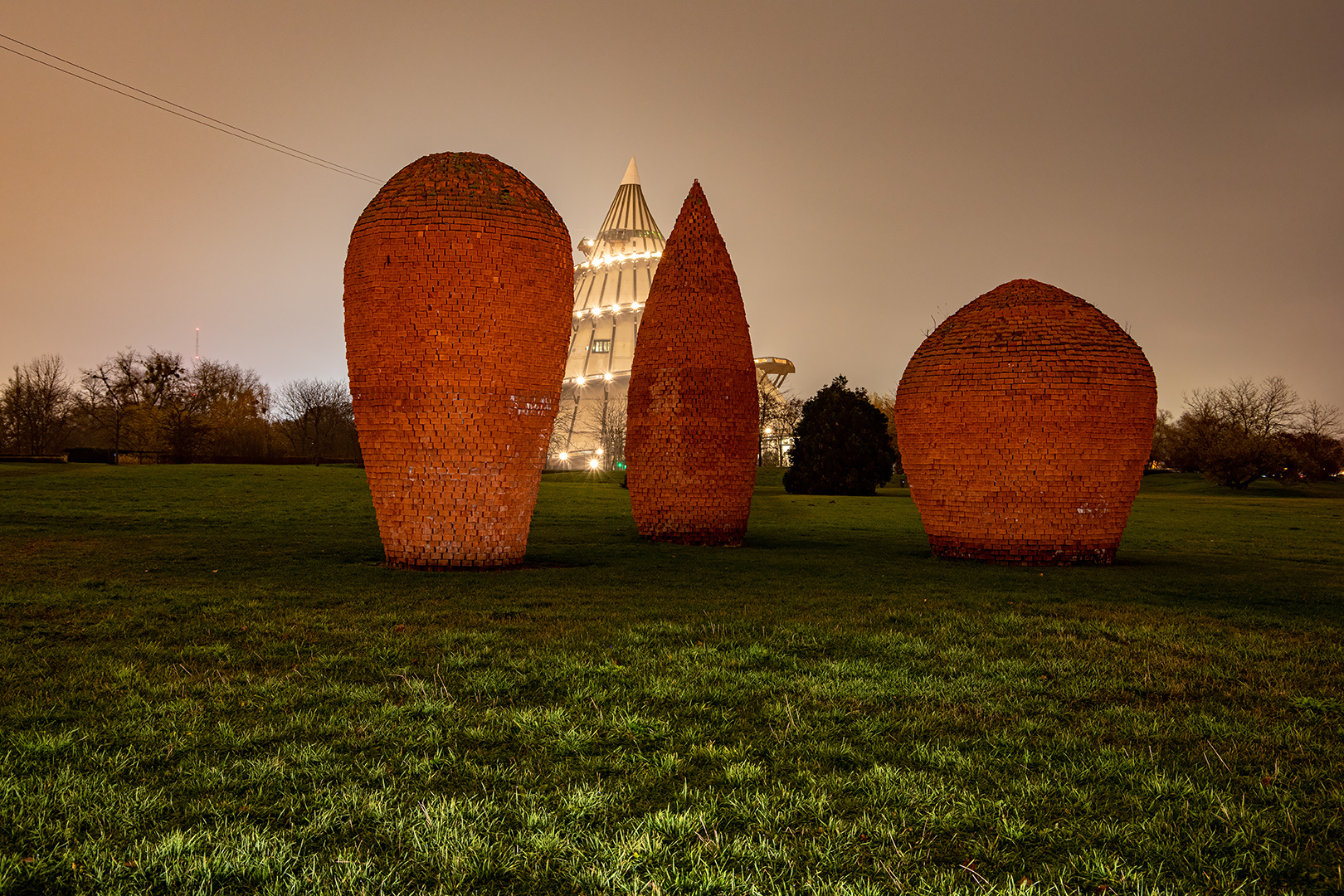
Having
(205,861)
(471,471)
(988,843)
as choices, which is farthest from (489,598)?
(988,843)

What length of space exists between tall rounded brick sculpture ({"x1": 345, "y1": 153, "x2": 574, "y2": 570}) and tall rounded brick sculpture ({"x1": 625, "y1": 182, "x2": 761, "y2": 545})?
458 centimetres

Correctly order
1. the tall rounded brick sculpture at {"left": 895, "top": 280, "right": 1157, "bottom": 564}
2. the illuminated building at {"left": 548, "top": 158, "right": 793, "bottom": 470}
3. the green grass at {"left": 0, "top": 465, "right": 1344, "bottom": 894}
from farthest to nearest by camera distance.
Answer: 1. the illuminated building at {"left": 548, "top": 158, "right": 793, "bottom": 470}
2. the tall rounded brick sculpture at {"left": 895, "top": 280, "right": 1157, "bottom": 564}
3. the green grass at {"left": 0, "top": 465, "right": 1344, "bottom": 894}

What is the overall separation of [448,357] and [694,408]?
609 cm

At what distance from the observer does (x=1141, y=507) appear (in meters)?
32.4

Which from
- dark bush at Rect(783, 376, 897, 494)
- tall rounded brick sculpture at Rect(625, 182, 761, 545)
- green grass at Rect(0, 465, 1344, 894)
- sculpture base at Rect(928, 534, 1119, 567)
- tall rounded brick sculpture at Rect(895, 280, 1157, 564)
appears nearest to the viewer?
green grass at Rect(0, 465, 1344, 894)

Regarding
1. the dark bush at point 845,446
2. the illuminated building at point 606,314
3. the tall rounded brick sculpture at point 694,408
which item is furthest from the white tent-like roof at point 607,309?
the tall rounded brick sculpture at point 694,408

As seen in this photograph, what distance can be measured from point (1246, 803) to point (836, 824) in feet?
7.09

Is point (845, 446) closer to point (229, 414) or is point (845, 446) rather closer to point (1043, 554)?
point (1043, 554)

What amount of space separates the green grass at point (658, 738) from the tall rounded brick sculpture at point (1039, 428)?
3066 millimetres

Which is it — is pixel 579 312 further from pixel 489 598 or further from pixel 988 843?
pixel 988 843

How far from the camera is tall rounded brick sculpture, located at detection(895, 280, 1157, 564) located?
1355 cm

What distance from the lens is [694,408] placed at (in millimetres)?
16719

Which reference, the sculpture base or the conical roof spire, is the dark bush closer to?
the sculpture base

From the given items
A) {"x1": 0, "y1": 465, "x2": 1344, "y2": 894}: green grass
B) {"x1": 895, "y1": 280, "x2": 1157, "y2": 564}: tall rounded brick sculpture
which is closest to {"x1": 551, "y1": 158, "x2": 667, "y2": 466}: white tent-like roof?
{"x1": 895, "y1": 280, "x2": 1157, "y2": 564}: tall rounded brick sculpture
